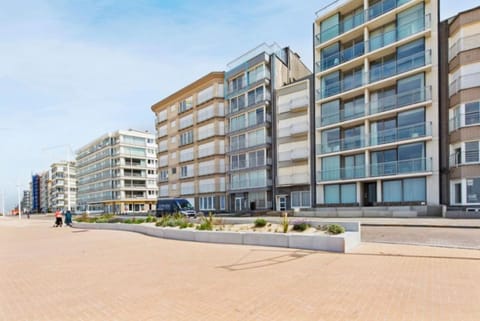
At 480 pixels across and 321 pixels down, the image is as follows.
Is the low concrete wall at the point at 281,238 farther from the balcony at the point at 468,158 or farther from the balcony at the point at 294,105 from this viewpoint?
the balcony at the point at 294,105

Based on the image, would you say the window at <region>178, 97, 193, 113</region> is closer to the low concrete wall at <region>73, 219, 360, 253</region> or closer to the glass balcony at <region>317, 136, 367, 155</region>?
the glass balcony at <region>317, 136, 367, 155</region>

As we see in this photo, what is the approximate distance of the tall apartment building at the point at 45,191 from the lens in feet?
407

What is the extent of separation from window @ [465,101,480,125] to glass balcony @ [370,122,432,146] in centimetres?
281

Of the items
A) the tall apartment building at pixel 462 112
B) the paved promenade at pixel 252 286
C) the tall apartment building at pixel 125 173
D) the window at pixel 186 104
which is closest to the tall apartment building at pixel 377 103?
the tall apartment building at pixel 462 112

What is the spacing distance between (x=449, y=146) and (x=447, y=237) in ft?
50.9

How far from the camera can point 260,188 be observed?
36.6 meters

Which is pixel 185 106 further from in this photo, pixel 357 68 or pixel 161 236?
pixel 161 236

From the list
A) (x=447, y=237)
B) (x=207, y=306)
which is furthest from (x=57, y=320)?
(x=447, y=237)

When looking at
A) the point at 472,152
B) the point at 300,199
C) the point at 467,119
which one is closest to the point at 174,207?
the point at 300,199

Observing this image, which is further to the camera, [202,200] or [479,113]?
[202,200]

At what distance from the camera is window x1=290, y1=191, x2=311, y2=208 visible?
1300 inches

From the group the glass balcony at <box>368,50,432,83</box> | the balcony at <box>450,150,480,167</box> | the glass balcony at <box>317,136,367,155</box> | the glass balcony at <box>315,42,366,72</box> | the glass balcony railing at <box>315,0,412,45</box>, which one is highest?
the glass balcony railing at <box>315,0,412,45</box>

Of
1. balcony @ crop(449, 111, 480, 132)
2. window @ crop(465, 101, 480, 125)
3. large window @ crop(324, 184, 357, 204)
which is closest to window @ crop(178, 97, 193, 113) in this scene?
large window @ crop(324, 184, 357, 204)

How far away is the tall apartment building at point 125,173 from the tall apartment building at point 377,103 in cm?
5133
